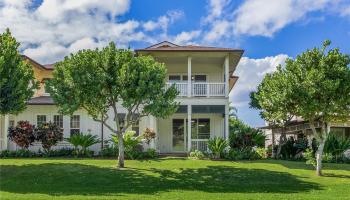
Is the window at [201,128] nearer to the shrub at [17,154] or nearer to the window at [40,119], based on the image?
the window at [40,119]

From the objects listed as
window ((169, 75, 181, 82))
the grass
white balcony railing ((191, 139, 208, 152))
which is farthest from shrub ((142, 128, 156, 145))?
window ((169, 75, 181, 82))

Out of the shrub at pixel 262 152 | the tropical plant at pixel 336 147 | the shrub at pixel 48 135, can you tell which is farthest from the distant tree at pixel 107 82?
the tropical plant at pixel 336 147

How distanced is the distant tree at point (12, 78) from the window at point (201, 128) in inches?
501

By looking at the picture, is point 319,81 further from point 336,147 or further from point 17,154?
point 17,154

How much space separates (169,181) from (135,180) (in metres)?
1.33

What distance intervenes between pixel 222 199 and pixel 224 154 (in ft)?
33.6

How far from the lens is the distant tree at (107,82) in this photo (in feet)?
61.2

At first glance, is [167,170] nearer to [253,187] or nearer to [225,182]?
[225,182]

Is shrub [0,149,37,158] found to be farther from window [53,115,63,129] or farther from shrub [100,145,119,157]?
shrub [100,145,119,157]

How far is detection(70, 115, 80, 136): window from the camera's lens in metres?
27.6

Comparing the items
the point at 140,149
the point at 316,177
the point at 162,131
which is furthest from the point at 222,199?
the point at 162,131

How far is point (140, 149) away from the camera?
84.8 feet

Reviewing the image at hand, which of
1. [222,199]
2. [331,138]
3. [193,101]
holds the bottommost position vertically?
[222,199]

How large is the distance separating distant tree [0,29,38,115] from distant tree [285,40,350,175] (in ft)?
38.2
